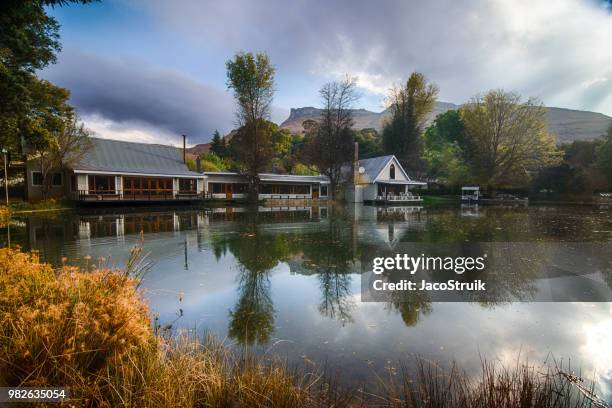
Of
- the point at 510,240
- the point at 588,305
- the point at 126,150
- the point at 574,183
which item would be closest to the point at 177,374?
the point at 588,305

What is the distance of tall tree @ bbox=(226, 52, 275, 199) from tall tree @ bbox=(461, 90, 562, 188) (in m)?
28.7

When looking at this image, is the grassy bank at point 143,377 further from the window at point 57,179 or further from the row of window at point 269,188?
the row of window at point 269,188

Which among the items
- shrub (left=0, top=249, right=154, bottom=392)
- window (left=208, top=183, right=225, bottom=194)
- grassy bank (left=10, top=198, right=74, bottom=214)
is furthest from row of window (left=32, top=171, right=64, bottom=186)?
shrub (left=0, top=249, right=154, bottom=392)

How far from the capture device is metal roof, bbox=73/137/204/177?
2759 centimetres

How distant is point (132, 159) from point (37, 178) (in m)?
7.35

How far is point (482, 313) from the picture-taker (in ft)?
15.9

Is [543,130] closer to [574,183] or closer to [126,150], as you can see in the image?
[574,183]

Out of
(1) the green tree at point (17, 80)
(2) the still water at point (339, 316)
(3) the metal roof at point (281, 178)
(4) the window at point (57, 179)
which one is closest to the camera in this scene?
(2) the still water at point (339, 316)

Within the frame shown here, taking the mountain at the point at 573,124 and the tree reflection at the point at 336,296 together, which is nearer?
the tree reflection at the point at 336,296

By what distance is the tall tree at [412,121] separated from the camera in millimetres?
47500

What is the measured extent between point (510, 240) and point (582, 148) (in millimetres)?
51426

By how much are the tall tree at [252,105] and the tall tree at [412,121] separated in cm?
2221

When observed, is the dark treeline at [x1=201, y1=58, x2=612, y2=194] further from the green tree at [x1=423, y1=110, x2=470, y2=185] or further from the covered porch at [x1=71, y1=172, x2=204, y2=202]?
the covered porch at [x1=71, y1=172, x2=204, y2=202]

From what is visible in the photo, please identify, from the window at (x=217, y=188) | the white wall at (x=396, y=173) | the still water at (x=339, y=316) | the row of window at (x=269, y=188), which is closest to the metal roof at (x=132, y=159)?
the window at (x=217, y=188)
